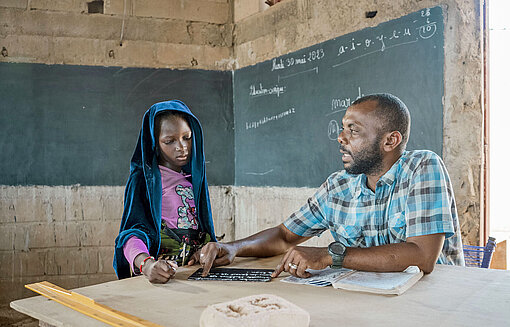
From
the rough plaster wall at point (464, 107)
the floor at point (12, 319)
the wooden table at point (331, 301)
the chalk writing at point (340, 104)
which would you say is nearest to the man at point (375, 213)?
the wooden table at point (331, 301)

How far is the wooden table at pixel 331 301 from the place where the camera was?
119 centimetres

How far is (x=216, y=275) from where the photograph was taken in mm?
1746

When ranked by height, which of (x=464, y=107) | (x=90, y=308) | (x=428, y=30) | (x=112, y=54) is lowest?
(x=90, y=308)

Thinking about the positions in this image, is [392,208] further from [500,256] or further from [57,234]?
[57,234]

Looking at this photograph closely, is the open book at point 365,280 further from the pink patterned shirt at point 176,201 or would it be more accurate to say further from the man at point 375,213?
the pink patterned shirt at point 176,201

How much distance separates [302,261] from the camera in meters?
1.66

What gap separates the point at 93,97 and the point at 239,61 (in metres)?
1.63

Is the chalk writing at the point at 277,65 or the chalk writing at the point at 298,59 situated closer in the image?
the chalk writing at the point at 298,59

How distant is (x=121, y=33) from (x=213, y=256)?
3.56 m

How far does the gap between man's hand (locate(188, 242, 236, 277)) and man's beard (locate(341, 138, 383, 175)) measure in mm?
699

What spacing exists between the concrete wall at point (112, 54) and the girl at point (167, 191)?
5.88 ft

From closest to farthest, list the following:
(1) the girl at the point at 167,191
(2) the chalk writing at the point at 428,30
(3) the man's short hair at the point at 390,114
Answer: (3) the man's short hair at the point at 390,114 < (1) the girl at the point at 167,191 < (2) the chalk writing at the point at 428,30

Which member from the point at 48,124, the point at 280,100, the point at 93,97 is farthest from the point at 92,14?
the point at 280,100

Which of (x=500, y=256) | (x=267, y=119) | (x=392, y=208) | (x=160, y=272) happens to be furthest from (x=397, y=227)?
(x=267, y=119)
